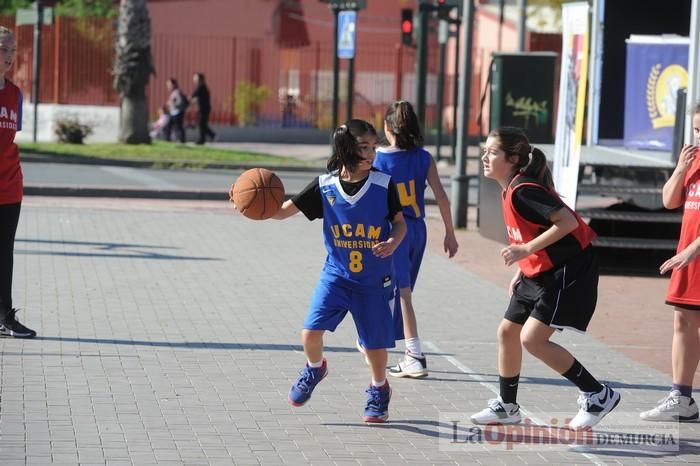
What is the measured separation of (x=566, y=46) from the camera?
1302 centimetres

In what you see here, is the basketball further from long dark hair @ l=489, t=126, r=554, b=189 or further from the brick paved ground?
long dark hair @ l=489, t=126, r=554, b=189

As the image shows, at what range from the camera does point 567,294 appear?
22.1 ft

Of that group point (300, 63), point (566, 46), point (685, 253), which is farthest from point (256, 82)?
point (685, 253)

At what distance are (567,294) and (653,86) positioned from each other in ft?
30.1

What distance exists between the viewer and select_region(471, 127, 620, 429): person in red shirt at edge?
6688 millimetres

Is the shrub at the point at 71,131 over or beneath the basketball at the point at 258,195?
beneath

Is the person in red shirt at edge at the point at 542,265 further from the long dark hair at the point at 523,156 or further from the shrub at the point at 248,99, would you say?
the shrub at the point at 248,99

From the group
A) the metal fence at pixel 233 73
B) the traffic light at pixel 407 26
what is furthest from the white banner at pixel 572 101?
the metal fence at pixel 233 73

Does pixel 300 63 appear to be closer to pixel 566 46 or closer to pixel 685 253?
pixel 566 46

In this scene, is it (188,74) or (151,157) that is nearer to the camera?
(151,157)

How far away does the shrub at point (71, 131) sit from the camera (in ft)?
93.0

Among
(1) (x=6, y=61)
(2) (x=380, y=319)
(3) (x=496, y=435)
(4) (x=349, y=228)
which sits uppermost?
(1) (x=6, y=61)

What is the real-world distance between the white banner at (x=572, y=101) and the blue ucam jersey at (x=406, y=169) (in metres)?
4.32

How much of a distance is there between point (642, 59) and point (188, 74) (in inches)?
829
